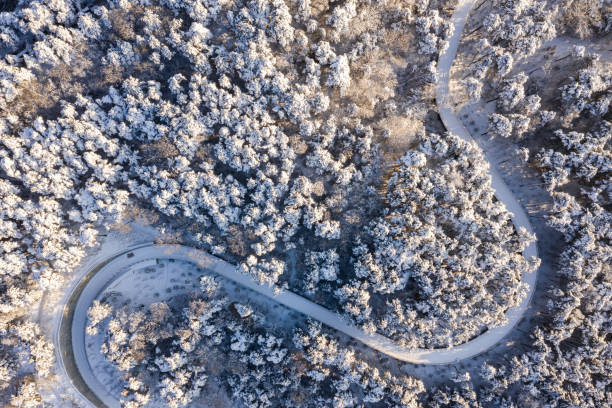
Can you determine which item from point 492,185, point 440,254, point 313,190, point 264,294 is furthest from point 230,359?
point 492,185

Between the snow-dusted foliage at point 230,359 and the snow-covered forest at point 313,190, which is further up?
the snow-covered forest at point 313,190

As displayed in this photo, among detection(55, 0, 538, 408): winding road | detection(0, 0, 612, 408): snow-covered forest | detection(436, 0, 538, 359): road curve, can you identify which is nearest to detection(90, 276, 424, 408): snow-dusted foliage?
detection(0, 0, 612, 408): snow-covered forest

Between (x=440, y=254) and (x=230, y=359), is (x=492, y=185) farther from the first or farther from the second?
(x=230, y=359)

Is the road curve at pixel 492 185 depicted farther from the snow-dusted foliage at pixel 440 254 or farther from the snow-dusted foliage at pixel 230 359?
the snow-dusted foliage at pixel 230 359

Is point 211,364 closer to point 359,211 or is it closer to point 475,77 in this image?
point 359,211

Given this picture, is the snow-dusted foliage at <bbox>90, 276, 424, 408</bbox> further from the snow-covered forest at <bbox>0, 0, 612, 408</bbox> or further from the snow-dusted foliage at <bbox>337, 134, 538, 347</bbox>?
the snow-dusted foliage at <bbox>337, 134, 538, 347</bbox>

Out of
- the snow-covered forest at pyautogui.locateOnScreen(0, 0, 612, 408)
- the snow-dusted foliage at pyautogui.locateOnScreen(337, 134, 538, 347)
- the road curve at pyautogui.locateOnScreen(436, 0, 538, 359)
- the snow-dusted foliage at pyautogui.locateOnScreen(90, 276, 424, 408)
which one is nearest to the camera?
the snow-dusted foliage at pyautogui.locateOnScreen(337, 134, 538, 347)

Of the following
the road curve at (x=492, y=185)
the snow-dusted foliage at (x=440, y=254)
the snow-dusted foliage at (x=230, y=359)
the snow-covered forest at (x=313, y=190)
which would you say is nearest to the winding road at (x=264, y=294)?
the road curve at (x=492, y=185)
